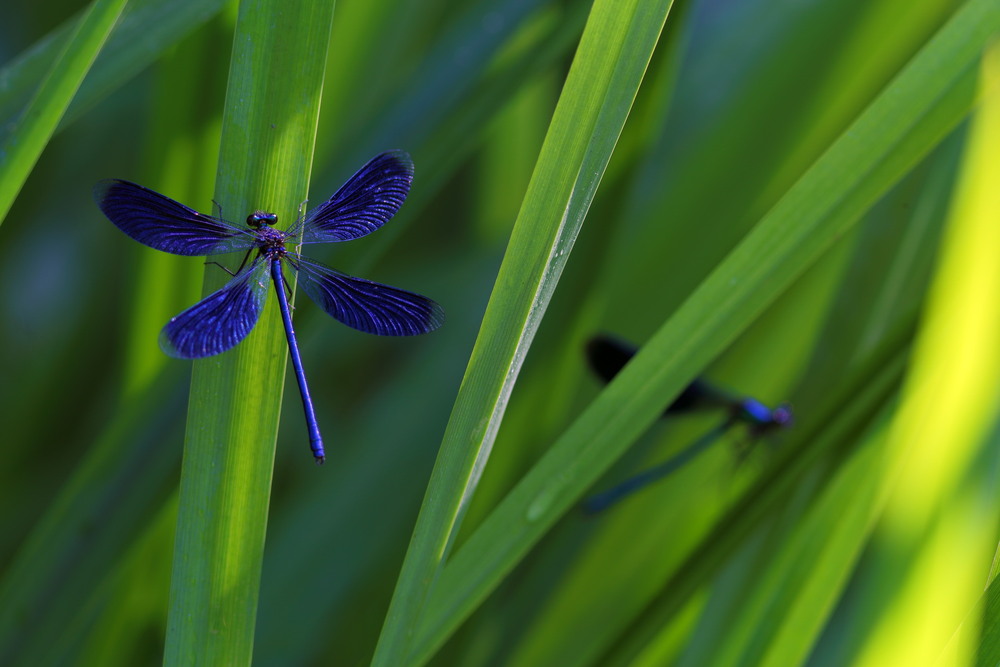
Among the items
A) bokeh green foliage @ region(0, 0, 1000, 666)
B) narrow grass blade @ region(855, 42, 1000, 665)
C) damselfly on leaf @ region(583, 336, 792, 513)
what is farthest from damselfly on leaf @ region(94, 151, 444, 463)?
narrow grass blade @ region(855, 42, 1000, 665)

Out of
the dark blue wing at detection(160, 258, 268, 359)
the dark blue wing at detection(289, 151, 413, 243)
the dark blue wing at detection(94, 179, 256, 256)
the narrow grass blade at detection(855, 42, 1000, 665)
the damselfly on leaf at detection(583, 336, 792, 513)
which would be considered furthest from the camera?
the damselfly on leaf at detection(583, 336, 792, 513)

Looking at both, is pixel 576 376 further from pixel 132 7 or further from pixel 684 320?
pixel 132 7

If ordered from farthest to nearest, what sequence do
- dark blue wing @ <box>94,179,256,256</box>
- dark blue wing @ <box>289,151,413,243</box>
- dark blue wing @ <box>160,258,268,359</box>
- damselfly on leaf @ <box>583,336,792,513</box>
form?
damselfly on leaf @ <box>583,336,792,513</box> → dark blue wing @ <box>289,151,413,243</box> → dark blue wing @ <box>94,179,256,256</box> → dark blue wing @ <box>160,258,268,359</box>

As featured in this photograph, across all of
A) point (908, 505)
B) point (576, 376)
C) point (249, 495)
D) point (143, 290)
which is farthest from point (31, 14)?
point (908, 505)

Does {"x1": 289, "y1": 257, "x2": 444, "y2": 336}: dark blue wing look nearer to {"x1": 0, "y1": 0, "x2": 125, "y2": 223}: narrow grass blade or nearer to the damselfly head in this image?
the damselfly head

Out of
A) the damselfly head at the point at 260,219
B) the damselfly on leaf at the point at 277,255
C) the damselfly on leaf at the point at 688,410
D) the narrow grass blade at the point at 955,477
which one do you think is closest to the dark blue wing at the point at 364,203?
the damselfly on leaf at the point at 277,255
